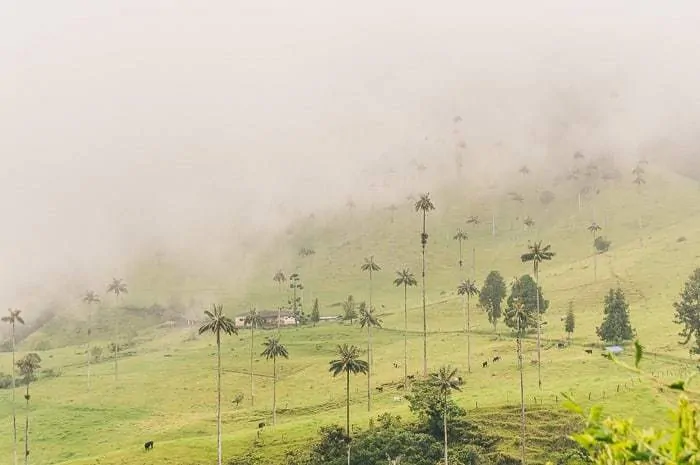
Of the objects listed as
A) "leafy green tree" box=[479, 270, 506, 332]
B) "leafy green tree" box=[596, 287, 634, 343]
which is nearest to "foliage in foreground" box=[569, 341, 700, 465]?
"leafy green tree" box=[596, 287, 634, 343]

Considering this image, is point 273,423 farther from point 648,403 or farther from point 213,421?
point 648,403

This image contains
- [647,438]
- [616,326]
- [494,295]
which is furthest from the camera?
[494,295]

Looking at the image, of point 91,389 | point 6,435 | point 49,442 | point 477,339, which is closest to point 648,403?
point 477,339

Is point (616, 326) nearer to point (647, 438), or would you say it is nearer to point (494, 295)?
point (494, 295)

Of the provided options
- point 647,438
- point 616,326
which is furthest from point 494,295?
point 647,438

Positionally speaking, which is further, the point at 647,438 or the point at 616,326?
the point at 616,326

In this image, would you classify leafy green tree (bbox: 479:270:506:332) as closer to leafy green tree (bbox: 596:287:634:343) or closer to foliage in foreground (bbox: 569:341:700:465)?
leafy green tree (bbox: 596:287:634:343)

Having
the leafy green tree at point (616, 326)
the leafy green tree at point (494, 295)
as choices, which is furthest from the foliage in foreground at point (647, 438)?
the leafy green tree at point (494, 295)

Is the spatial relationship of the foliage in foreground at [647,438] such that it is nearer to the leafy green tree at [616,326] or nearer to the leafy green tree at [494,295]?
the leafy green tree at [616,326]

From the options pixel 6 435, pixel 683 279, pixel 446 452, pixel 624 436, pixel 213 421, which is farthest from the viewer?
pixel 683 279

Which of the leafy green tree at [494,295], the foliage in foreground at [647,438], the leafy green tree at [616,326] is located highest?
the foliage in foreground at [647,438]

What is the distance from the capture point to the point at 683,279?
196500 mm

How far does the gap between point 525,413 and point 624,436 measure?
97.8 metres

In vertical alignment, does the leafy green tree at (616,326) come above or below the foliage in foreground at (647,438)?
below
